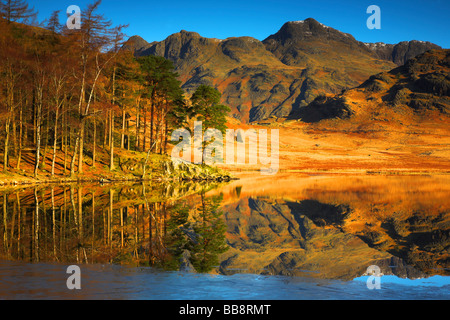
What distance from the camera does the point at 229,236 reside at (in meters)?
16.3

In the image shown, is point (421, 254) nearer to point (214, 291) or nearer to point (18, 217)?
point (214, 291)

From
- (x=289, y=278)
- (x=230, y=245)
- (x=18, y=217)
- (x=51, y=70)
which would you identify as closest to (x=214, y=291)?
(x=289, y=278)

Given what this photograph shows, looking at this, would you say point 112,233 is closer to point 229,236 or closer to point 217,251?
point 217,251

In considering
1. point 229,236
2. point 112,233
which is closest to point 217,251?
point 229,236

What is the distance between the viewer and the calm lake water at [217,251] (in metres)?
8.44

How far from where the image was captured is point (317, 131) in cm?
16150

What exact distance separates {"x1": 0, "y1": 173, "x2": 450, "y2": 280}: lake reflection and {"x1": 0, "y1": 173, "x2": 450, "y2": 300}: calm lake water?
45 mm

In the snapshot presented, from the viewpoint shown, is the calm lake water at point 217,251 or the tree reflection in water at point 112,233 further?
the tree reflection in water at point 112,233

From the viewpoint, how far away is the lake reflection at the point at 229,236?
11242 mm

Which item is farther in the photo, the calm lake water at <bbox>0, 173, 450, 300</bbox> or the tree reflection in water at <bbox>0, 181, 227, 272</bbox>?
the tree reflection in water at <bbox>0, 181, 227, 272</bbox>

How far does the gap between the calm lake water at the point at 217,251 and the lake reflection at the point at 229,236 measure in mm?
45

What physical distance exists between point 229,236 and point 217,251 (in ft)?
10.1

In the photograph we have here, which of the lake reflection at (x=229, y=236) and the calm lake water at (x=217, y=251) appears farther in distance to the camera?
the lake reflection at (x=229, y=236)

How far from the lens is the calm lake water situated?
8.44 metres
